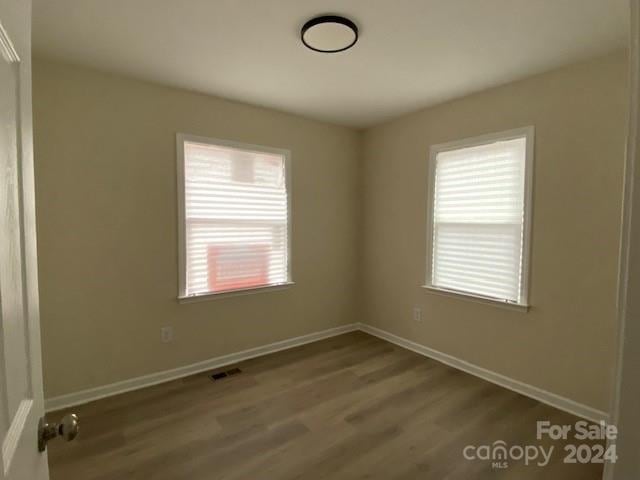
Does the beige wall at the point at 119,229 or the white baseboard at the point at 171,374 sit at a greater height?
the beige wall at the point at 119,229

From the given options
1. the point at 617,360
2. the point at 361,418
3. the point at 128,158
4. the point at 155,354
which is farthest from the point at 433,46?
the point at 155,354

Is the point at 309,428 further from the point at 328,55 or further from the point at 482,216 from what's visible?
the point at 328,55

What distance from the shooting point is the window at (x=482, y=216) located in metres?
2.57

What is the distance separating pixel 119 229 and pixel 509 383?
3.40m

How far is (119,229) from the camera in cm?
250

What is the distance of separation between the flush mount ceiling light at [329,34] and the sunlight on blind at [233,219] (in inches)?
52.8

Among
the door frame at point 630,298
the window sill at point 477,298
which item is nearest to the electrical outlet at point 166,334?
the window sill at point 477,298

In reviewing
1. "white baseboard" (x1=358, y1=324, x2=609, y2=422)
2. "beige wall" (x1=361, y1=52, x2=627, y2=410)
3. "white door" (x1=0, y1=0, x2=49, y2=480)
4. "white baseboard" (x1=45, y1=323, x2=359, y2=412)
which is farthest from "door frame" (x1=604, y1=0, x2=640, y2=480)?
"white baseboard" (x1=45, y1=323, x2=359, y2=412)

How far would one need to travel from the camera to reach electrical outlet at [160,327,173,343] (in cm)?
272

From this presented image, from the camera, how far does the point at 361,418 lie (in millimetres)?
2230

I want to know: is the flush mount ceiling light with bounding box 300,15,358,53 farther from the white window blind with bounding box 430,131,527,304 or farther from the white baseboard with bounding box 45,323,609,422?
the white baseboard with bounding box 45,323,609,422

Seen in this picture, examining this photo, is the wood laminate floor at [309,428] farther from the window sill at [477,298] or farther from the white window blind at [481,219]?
the white window blind at [481,219]

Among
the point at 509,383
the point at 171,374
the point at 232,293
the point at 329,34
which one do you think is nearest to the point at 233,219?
the point at 232,293

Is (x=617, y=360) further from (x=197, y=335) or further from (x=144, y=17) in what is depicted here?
(x=197, y=335)
